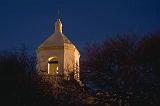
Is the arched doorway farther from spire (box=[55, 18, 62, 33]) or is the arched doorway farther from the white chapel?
spire (box=[55, 18, 62, 33])

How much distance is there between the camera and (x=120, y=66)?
166 feet

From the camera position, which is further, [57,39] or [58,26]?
[58,26]

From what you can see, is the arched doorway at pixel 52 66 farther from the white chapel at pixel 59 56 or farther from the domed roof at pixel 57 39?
the domed roof at pixel 57 39

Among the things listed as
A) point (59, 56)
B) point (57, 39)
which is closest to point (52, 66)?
point (59, 56)

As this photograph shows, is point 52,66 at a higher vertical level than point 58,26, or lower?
lower

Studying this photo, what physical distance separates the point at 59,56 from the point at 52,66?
1.87 m

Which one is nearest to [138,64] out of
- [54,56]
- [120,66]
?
[120,66]

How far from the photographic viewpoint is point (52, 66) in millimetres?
54969

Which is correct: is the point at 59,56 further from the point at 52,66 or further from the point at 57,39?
the point at 52,66

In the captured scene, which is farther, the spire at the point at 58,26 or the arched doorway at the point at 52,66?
the spire at the point at 58,26

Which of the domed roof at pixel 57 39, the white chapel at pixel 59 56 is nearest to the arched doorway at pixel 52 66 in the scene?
the white chapel at pixel 59 56

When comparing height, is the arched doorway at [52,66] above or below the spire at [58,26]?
below

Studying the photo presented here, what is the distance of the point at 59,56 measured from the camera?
53375 mm

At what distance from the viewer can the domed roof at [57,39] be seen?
5352 centimetres
